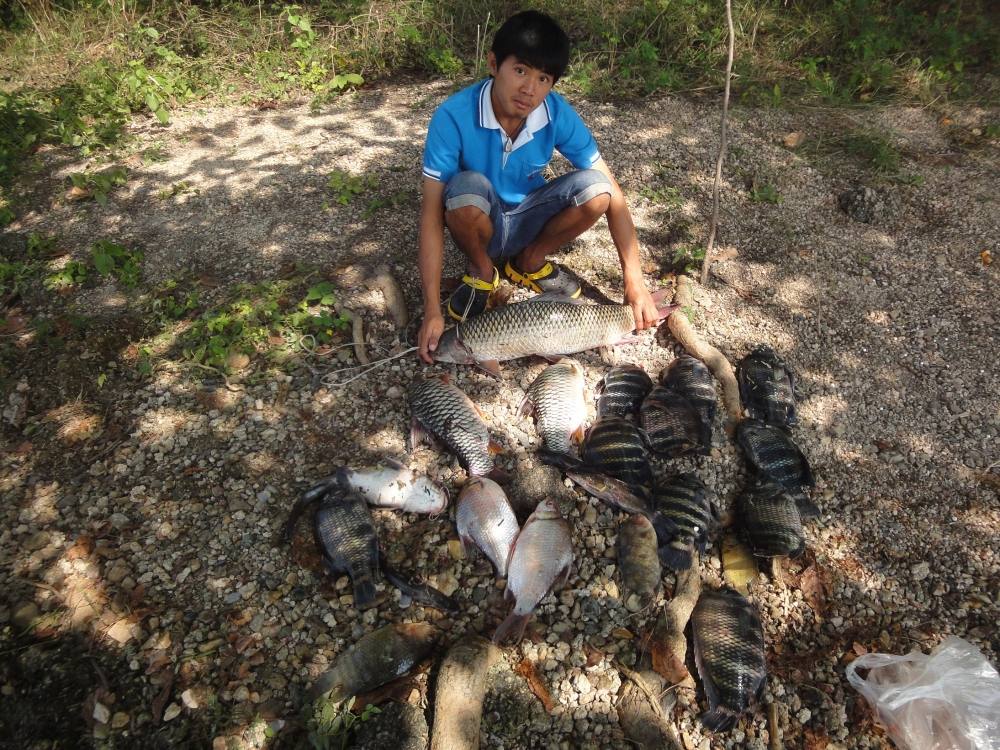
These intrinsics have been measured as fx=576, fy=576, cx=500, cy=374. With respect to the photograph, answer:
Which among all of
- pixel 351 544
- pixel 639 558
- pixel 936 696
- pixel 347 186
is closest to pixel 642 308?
pixel 639 558

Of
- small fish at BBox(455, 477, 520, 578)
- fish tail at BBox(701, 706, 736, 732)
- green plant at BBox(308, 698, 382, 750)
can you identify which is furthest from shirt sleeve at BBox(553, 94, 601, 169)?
green plant at BBox(308, 698, 382, 750)

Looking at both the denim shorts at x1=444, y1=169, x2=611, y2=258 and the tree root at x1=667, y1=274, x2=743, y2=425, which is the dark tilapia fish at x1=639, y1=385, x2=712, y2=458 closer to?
the tree root at x1=667, y1=274, x2=743, y2=425

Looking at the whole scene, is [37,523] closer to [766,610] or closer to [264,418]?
[264,418]

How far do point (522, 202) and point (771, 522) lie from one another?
2.44 meters

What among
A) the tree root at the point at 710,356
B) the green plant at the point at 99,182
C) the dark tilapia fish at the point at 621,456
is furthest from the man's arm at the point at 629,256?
the green plant at the point at 99,182

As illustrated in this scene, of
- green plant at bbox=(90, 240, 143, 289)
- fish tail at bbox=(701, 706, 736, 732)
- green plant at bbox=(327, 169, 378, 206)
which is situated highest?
green plant at bbox=(327, 169, 378, 206)

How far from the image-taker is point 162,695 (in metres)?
2.44

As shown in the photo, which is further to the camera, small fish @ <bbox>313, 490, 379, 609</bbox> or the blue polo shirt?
the blue polo shirt

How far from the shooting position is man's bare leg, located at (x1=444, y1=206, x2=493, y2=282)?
338 cm

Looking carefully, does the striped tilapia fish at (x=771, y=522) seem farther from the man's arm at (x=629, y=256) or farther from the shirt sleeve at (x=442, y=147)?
the shirt sleeve at (x=442, y=147)

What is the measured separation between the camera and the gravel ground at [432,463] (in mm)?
2518

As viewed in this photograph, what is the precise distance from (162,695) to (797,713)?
2.75m

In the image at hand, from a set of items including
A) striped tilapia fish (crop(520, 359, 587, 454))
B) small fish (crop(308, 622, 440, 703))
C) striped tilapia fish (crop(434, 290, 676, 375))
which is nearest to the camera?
small fish (crop(308, 622, 440, 703))

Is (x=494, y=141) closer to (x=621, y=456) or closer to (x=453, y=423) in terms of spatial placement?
(x=453, y=423)
